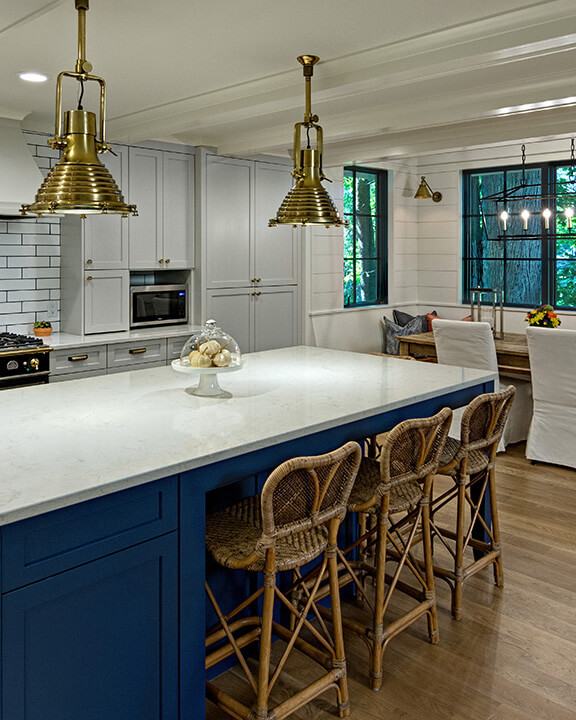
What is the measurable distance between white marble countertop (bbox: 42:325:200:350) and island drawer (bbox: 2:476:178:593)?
310 centimetres

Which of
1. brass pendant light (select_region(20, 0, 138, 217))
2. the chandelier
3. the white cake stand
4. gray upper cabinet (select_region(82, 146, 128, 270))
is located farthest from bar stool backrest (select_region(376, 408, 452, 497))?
the chandelier

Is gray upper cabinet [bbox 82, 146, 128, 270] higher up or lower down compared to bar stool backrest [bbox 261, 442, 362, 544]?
higher up

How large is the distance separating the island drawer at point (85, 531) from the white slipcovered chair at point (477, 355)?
3.57 m

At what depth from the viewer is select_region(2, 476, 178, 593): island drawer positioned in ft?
5.41

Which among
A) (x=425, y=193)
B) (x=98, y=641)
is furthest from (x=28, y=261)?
(x=425, y=193)

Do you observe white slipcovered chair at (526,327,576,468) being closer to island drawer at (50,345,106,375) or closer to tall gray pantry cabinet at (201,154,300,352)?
tall gray pantry cabinet at (201,154,300,352)

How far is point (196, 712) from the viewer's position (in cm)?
209

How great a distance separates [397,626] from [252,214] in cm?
435

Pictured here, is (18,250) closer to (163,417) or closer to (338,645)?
(163,417)

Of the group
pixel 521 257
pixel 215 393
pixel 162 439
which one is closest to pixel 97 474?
pixel 162 439

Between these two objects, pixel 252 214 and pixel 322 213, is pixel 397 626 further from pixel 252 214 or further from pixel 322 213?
pixel 252 214

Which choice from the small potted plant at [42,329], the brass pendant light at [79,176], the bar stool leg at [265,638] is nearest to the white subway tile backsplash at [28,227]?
the small potted plant at [42,329]

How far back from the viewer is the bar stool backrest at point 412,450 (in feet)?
8.08

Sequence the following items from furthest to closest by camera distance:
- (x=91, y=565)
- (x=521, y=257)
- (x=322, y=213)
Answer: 1. (x=521, y=257)
2. (x=322, y=213)
3. (x=91, y=565)
